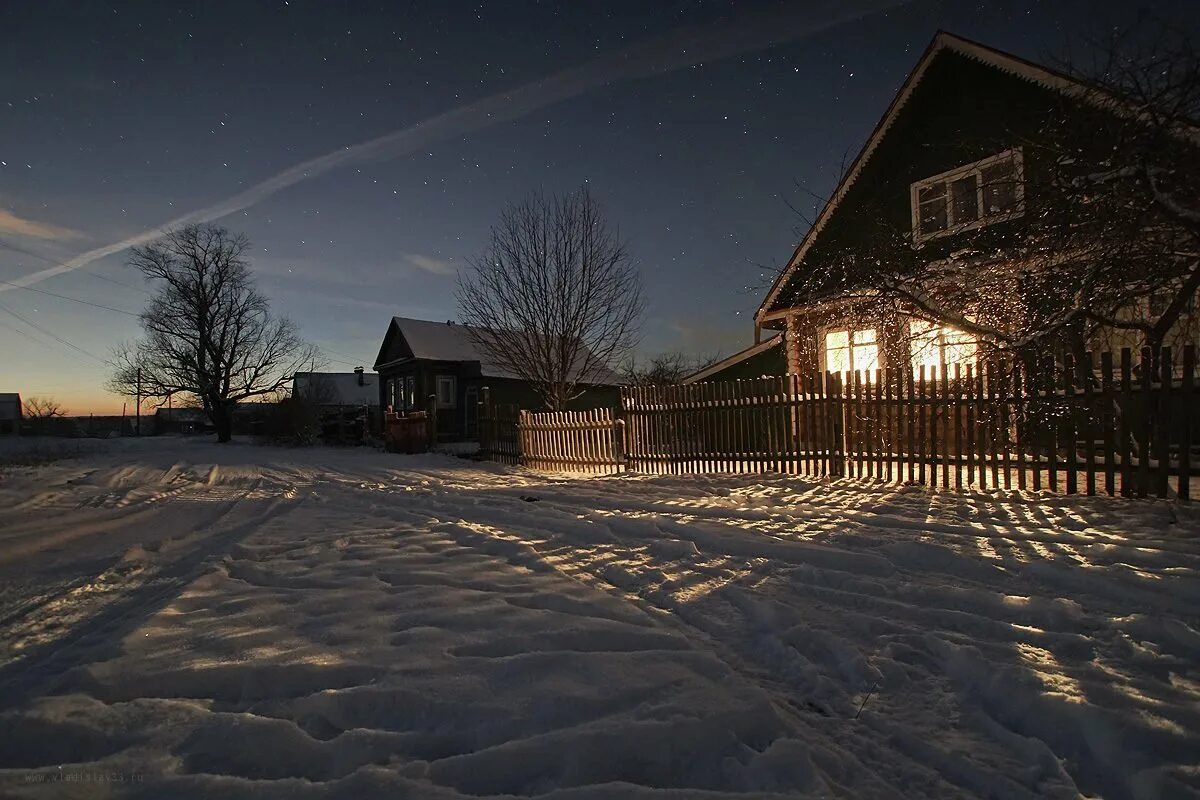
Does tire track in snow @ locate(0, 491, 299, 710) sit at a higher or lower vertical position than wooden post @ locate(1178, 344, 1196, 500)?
lower

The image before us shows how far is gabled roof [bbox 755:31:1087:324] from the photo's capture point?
34.8ft

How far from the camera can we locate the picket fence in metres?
6.10

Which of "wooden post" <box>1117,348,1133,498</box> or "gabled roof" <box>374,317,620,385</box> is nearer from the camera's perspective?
"wooden post" <box>1117,348,1133,498</box>

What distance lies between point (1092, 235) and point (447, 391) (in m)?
28.0

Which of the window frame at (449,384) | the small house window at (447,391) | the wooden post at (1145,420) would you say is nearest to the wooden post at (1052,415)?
the wooden post at (1145,420)

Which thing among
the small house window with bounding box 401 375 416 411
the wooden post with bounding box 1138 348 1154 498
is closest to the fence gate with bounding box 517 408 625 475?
the wooden post with bounding box 1138 348 1154 498

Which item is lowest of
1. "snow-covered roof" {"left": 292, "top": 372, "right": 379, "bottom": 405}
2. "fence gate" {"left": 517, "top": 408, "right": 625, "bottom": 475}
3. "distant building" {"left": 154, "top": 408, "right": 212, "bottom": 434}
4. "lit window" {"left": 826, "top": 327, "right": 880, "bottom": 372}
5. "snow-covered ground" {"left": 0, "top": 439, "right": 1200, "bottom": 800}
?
"snow-covered ground" {"left": 0, "top": 439, "right": 1200, "bottom": 800}

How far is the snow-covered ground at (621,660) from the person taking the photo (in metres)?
2.05

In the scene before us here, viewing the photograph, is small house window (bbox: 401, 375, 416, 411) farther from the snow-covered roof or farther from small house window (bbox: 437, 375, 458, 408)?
the snow-covered roof

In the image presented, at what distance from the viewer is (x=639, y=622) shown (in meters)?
3.37

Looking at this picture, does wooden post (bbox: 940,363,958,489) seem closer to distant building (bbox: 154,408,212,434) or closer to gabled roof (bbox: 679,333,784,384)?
gabled roof (bbox: 679,333,784,384)

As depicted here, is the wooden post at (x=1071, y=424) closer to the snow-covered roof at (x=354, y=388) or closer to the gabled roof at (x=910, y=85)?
the gabled roof at (x=910, y=85)

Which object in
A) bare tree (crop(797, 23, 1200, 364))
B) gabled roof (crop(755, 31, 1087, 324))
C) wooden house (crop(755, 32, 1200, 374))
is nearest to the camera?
bare tree (crop(797, 23, 1200, 364))

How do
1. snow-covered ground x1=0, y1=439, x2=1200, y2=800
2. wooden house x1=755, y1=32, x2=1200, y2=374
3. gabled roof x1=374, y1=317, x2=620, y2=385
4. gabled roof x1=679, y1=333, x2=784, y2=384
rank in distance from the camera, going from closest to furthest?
1. snow-covered ground x1=0, y1=439, x2=1200, y2=800
2. wooden house x1=755, y1=32, x2=1200, y2=374
3. gabled roof x1=679, y1=333, x2=784, y2=384
4. gabled roof x1=374, y1=317, x2=620, y2=385
